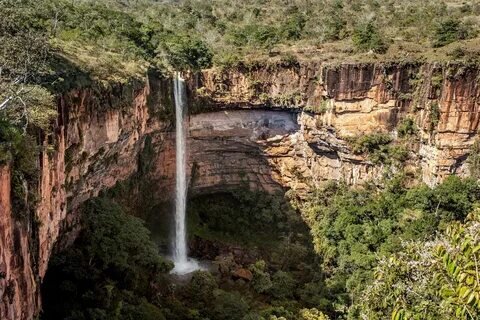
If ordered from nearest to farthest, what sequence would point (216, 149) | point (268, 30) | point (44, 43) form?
point (44, 43), point (216, 149), point (268, 30)

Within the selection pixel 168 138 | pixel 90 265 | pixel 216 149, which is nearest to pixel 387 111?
pixel 216 149

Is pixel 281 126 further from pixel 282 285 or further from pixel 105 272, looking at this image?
pixel 105 272

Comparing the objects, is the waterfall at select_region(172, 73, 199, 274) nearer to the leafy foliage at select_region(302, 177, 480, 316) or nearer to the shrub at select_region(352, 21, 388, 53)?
the leafy foliage at select_region(302, 177, 480, 316)

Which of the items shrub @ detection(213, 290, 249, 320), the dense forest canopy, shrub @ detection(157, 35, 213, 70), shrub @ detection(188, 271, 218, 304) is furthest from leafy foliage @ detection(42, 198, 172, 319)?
shrub @ detection(157, 35, 213, 70)

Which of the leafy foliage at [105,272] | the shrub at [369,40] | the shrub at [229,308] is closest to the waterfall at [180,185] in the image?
the leafy foliage at [105,272]

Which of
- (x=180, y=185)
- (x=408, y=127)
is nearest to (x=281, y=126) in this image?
(x=180, y=185)

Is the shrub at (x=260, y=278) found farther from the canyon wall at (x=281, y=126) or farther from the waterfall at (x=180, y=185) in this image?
the canyon wall at (x=281, y=126)

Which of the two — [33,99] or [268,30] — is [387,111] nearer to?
[268,30]
